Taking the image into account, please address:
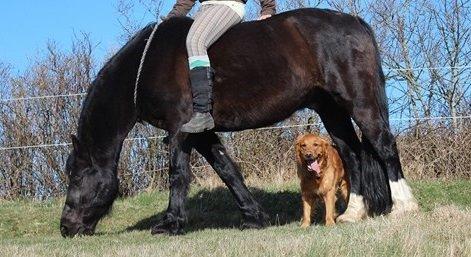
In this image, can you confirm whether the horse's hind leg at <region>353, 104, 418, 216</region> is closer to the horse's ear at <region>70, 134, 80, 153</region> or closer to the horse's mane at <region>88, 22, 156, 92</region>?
the horse's mane at <region>88, 22, 156, 92</region>

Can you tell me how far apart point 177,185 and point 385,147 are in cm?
212

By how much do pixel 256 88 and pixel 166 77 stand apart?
90 cm

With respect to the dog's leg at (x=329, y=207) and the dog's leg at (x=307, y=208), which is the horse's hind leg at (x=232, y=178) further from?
the dog's leg at (x=329, y=207)

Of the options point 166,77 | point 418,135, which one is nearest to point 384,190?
point 166,77

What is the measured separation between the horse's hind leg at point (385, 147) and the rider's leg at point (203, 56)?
1521 millimetres

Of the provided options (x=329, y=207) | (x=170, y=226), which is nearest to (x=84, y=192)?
(x=170, y=226)

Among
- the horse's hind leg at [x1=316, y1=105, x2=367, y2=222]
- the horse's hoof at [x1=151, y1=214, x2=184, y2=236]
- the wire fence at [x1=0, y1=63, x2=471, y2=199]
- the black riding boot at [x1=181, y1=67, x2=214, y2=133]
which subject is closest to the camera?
the black riding boot at [x1=181, y1=67, x2=214, y2=133]

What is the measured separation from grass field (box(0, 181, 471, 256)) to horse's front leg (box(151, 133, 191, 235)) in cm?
20

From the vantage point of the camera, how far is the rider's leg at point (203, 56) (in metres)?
7.20

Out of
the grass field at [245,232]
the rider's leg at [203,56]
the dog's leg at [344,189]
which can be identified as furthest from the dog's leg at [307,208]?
the rider's leg at [203,56]

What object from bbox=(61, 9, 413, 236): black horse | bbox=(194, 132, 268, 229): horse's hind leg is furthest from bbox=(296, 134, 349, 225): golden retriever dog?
bbox=(194, 132, 268, 229): horse's hind leg

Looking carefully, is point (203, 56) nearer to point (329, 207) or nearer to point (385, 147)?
point (385, 147)

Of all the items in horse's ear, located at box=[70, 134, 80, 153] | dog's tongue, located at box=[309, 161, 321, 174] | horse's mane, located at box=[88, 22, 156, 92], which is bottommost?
dog's tongue, located at box=[309, 161, 321, 174]

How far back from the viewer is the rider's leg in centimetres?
720
